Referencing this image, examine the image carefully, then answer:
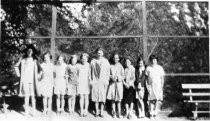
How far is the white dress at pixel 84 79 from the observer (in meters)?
7.30

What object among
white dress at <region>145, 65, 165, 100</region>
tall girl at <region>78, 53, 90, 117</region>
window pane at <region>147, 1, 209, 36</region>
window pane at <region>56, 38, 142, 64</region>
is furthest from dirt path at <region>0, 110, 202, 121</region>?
window pane at <region>147, 1, 209, 36</region>

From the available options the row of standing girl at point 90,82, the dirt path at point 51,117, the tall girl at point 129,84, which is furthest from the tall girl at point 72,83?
the tall girl at point 129,84

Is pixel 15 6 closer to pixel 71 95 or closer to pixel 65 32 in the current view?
pixel 65 32

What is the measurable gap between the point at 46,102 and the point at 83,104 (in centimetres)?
78

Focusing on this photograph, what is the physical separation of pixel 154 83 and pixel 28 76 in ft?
8.40

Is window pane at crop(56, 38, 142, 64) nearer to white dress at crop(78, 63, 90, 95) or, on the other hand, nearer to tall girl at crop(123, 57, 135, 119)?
tall girl at crop(123, 57, 135, 119)

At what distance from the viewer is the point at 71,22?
29.9 ft

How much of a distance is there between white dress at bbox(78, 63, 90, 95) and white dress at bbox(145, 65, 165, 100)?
4.02 feet

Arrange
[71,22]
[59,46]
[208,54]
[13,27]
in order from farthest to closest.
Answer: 1. [208,54]
2. [59,46]
3. [71,22]
4. [13,27]

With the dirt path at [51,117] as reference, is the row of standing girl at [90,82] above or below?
above

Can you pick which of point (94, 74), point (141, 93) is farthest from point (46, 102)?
point (141, 93)

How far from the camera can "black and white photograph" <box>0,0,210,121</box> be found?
24.1 ft

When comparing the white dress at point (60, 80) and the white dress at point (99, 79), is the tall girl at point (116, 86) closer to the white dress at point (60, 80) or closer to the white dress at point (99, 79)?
the white dress at point (99, 79)

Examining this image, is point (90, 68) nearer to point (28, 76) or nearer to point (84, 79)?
point (84, 79)
